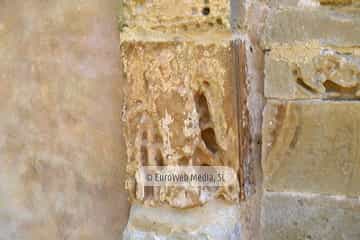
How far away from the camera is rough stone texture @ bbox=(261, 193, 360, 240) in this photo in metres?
1.59

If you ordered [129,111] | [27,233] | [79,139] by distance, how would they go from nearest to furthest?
[129,111] < [79,139] < [27,233]

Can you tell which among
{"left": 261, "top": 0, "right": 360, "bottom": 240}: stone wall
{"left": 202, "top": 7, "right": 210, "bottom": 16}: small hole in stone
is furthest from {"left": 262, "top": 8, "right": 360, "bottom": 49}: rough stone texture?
{"left": 202, "top": 7, "right": 210, "bottom": 16}: small hole in stone

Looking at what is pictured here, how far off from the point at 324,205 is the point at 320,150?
0.58 ft

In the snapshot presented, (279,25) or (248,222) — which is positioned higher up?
(279,25)

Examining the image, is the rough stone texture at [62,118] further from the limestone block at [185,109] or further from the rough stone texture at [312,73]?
the rough stone texture at [312,73]

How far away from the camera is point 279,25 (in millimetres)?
1579

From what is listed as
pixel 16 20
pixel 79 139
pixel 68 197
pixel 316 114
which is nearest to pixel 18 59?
pixel 16 20

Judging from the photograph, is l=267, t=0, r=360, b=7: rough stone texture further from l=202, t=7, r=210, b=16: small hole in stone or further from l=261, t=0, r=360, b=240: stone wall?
l=202, t=7, r=210, b=16: small hole in stone

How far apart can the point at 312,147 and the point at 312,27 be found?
37 cm

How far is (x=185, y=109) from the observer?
1436 mm

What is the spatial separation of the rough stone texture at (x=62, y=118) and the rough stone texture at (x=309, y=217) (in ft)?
1.60

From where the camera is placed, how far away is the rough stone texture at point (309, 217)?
1.59 meters

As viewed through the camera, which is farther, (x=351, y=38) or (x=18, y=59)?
(x=18, y=59)

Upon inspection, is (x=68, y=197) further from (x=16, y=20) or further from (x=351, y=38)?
(x=351, y=38)
